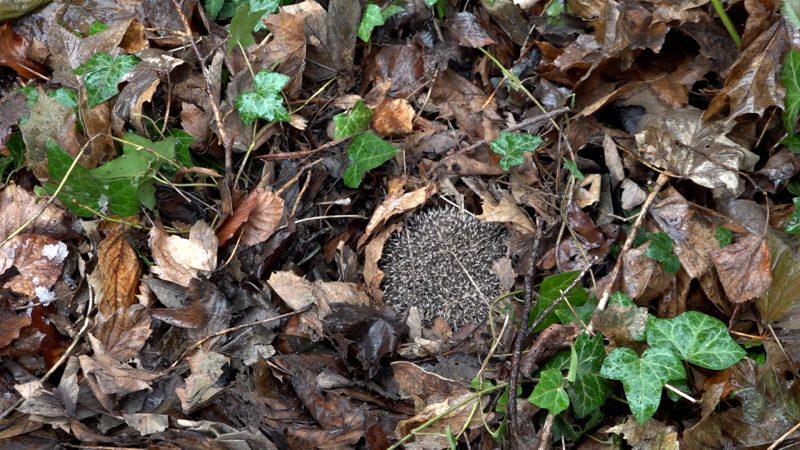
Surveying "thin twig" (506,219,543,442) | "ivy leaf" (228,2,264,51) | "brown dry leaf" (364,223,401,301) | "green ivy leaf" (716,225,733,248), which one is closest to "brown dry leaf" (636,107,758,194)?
"green ivy leaf" (716,225,733,248)

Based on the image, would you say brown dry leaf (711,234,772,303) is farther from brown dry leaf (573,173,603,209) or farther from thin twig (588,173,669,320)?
brown dry leaf (573,173,603,209)

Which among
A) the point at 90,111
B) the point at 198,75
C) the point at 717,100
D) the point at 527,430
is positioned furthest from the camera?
the point at 198,75

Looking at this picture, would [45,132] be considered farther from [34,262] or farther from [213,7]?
[213,7]

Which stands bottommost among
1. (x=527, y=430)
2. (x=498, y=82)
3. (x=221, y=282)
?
(x=527, y=430)

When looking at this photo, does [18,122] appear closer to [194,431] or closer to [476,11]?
[194,431]

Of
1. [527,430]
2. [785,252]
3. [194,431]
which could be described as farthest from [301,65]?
[785,252]
